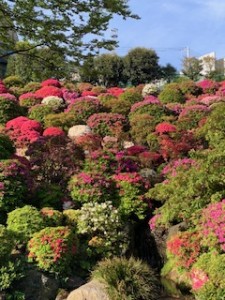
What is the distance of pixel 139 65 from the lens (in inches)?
1356

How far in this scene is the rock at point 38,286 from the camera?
8.35 meters

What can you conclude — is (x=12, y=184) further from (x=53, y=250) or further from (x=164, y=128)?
(x=164, y=128)

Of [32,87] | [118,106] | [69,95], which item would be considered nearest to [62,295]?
[118,106]

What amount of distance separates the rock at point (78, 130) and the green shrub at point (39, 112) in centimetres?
188

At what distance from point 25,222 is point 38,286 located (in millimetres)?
1697

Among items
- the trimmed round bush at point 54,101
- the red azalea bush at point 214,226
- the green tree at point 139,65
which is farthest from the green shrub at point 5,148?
the green tree at point 139,65

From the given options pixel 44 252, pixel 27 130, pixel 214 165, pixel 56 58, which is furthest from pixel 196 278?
pixel 27 130

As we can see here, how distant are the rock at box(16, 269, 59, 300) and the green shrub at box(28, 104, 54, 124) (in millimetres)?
10213

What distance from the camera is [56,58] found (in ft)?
38.4

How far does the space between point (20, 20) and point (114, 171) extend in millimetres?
4276

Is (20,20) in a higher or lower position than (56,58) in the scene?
higher

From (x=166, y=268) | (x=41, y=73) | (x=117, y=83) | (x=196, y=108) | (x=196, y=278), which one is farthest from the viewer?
(x=117, y=83)

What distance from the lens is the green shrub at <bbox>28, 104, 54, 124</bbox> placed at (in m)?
18.4

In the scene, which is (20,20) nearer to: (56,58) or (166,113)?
(56,58)
